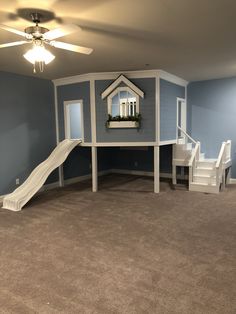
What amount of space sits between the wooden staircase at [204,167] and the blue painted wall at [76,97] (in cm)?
229

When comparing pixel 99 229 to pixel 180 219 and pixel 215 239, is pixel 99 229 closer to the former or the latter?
pixel 180 219

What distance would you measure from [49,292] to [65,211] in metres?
2.37

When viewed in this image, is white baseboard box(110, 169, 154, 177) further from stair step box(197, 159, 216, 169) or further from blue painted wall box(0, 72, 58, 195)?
Result: blue painted wall box(0, 72, 58, 195)

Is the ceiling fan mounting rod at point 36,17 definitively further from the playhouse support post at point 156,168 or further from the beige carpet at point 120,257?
the playhouse support post at point 156,168

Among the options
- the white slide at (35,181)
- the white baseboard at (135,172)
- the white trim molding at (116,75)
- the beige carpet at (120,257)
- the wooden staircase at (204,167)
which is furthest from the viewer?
the white baseboard at (135,172)

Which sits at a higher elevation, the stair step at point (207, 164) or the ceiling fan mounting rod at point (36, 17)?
the ceiling fan mounting rod at point (36, 17)

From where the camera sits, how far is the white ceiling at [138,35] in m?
2.61

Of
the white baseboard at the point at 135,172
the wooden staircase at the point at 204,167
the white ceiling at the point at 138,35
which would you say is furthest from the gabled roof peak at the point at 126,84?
the white baseboard at the point at 135,172

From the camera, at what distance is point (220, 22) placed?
10.0 feet

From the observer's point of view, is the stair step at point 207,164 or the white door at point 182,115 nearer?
the stair step at point 207,164

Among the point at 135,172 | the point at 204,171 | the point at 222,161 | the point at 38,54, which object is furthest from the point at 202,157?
the point at 38,54

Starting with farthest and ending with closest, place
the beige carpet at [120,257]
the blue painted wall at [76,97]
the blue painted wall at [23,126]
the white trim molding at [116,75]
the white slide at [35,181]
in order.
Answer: the blue painted wall at [76,97], the white trim molding at [116,75], the blue painted wall at [23,126], the white slide at [35,181], the beige carpet at [120,257]

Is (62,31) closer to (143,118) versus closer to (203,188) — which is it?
(143,118)

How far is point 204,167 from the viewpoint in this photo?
6.12 meters
